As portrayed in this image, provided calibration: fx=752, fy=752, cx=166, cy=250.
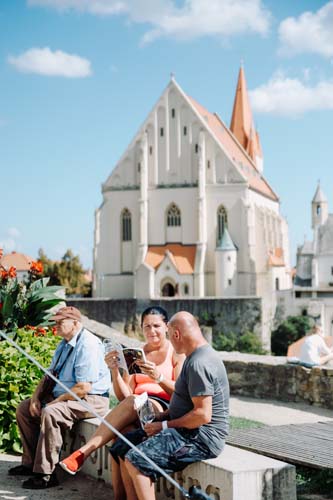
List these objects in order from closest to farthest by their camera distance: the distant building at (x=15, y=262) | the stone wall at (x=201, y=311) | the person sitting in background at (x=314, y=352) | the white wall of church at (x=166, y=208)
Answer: the distant building at (x=15, y=262) → the person sitting in background at (x=314, y=352) → the stone wall at (x=201, y=311) → the white wall of church at (x=166, y=208)

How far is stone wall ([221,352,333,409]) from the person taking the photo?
11.1 meters

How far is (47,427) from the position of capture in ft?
19.1

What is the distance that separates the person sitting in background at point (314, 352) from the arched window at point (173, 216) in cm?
4664

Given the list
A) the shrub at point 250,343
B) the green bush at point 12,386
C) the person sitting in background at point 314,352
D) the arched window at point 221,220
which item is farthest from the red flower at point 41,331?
the arched window at point 221,220

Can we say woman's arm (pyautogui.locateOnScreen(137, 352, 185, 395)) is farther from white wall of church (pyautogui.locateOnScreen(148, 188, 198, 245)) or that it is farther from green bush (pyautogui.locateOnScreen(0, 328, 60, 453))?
white wall of church (pyautogui.locateOnScreen(148, 188, 198, 245))

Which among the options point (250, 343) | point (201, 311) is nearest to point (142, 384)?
point (250, 343)

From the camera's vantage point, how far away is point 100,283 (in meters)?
59.2

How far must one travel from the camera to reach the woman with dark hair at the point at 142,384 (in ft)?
17.4

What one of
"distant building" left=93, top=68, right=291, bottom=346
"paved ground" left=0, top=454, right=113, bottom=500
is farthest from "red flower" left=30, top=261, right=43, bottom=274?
"distant building" left=93, top=68, right=291, bottom=346

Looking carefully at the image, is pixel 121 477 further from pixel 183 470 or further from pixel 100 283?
pixel 100 283

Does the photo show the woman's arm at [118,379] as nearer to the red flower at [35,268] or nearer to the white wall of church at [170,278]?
the red flower at [35,268]

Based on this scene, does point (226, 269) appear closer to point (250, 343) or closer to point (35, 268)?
point (250, 343)

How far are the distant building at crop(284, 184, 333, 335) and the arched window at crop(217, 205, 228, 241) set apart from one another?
7453mm

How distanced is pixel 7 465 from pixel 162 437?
2153mm
